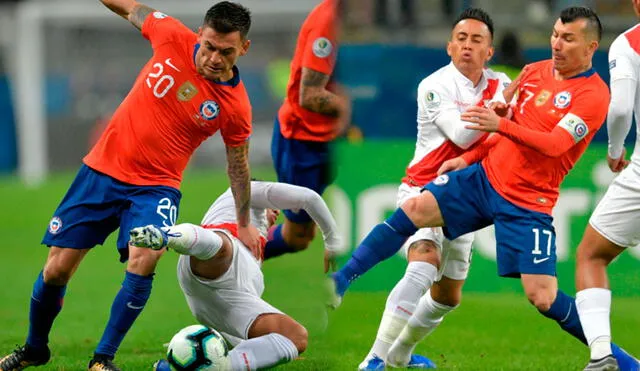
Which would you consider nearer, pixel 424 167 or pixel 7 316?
pixel 424 167

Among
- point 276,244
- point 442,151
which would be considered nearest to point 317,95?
point 276,244

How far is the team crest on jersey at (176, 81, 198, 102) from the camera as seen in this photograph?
6410mm

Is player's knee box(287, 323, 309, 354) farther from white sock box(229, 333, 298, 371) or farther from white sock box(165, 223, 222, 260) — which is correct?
white sock box(165, 223, 222, 260)

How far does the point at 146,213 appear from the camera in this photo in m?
6.16

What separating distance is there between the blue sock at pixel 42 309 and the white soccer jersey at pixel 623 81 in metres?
3.43

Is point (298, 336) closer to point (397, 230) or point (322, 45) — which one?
point (397, 230)

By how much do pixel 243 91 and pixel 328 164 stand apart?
7.75ft

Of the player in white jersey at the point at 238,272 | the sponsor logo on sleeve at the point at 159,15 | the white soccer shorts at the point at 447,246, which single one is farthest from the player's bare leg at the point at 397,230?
the sponsor logo on sleeve at the point at 159,15

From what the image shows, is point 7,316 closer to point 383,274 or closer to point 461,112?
point 383,274

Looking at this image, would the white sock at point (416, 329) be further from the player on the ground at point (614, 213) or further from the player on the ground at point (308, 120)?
the player on the ground at point (308, 120)

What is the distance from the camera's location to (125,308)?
611cm

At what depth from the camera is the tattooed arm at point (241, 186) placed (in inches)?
259

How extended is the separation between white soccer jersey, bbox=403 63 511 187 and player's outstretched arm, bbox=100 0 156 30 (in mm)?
1796

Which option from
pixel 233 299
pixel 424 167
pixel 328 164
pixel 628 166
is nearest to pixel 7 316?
pixel 328 164
